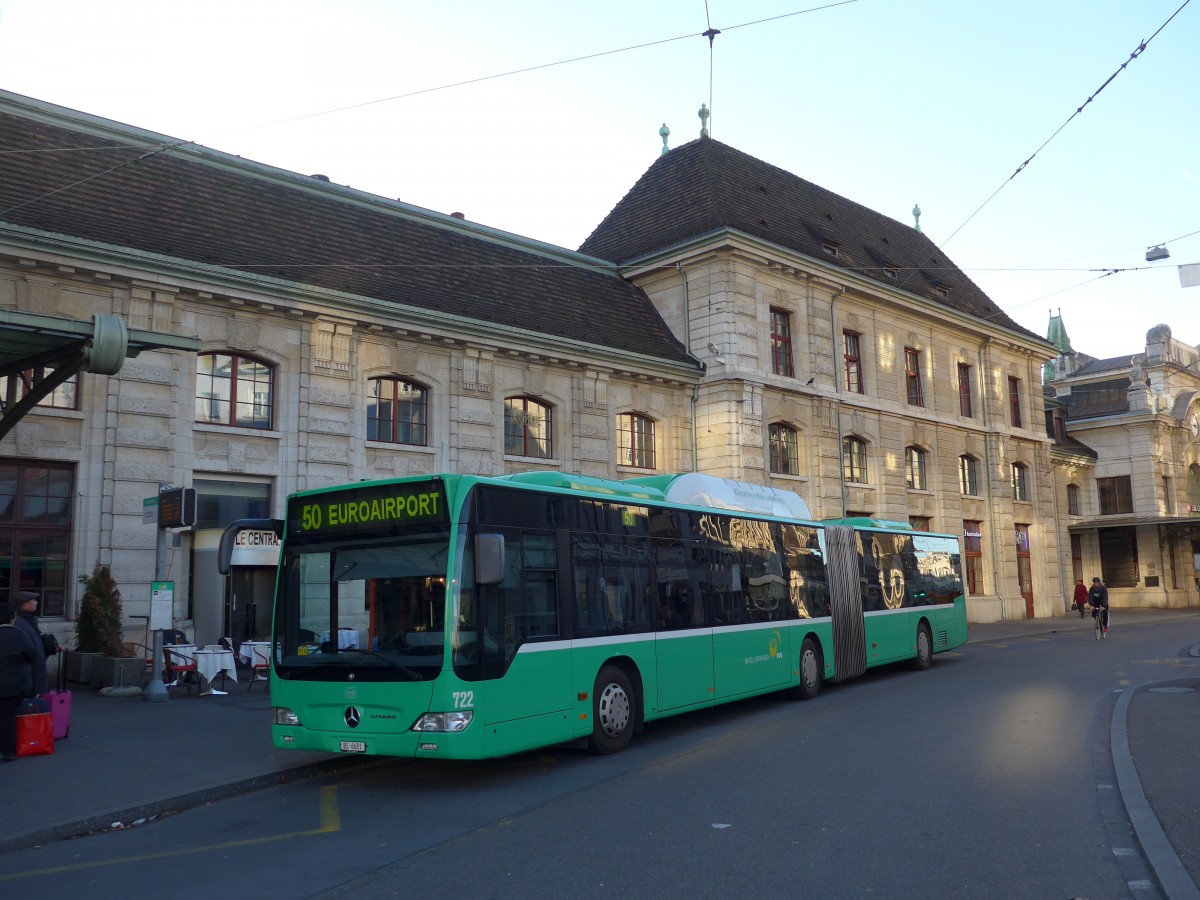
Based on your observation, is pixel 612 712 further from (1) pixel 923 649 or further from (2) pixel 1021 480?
(2) pixel 1021 480

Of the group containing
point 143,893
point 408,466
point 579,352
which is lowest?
point 143,893

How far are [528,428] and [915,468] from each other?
676 inches

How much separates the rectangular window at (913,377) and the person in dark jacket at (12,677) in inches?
1206

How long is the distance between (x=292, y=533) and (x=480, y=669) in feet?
8.29

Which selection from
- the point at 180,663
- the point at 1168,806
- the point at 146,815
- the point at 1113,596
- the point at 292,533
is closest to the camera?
the point at 1168,806

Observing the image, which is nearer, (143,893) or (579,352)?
(143,893)

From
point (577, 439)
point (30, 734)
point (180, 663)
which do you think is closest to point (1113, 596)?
point (577, 439)

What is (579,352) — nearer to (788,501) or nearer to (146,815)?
(788,501)

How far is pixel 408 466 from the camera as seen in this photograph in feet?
Answer: 71.7

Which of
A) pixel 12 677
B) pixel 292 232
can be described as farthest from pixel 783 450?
pixel 12 677

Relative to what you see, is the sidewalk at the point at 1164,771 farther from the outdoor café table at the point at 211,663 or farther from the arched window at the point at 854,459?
the arched window at the point at 854,459

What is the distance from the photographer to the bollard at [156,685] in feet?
47.8

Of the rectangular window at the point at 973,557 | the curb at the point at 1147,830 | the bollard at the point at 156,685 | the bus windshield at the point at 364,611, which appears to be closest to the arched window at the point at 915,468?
the rectangular window at the point at 973,557

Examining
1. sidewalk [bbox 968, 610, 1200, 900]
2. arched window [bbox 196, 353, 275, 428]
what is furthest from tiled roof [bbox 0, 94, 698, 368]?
sidewalk [bbox 968, 610, 1200, 900]
